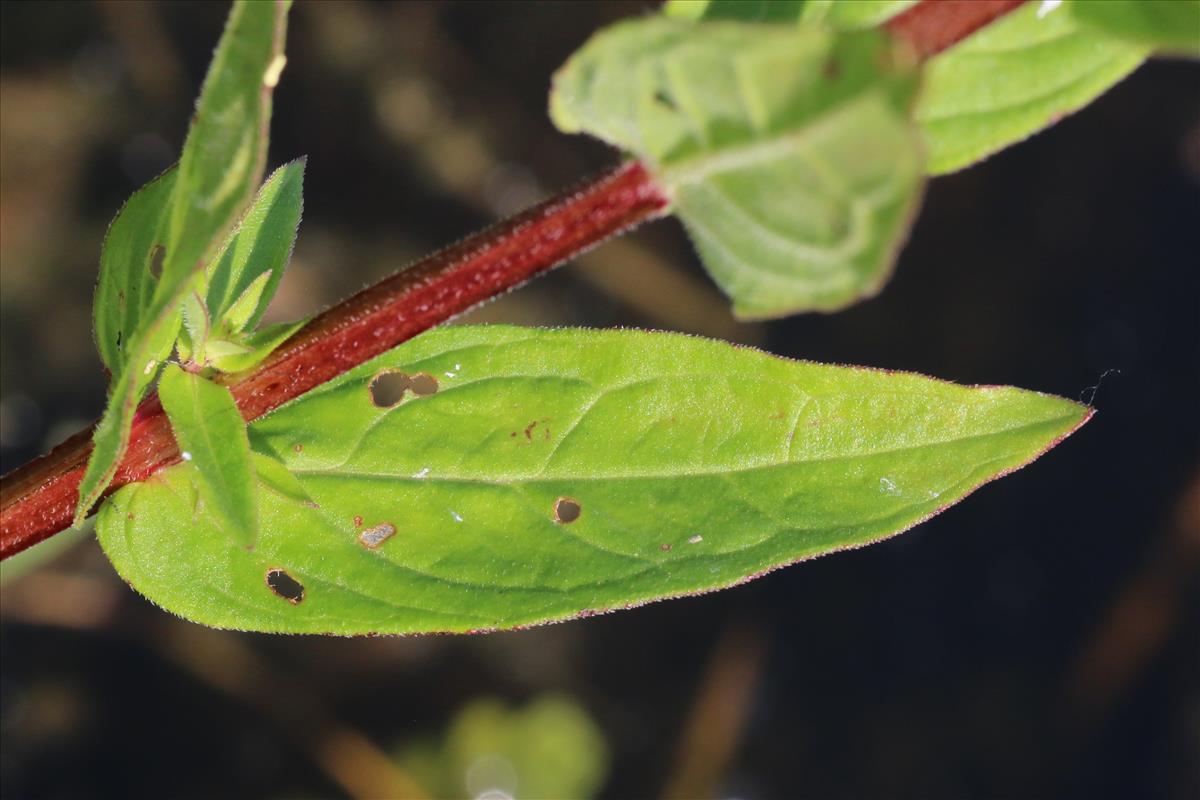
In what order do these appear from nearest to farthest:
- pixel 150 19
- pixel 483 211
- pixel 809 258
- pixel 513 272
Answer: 1. pixel 809 258
2. pixel 513 272
3. pixel 150 19
4. pixel 483 211

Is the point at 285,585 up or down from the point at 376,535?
down

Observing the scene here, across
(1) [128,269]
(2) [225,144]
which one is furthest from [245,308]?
(2) [225,144]

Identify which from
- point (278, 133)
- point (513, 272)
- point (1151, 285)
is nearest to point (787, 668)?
point (1151, 285)

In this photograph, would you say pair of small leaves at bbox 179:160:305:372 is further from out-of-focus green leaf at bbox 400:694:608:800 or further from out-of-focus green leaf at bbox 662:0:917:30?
out-of-focus green leaf at bbox 400:694:608:800

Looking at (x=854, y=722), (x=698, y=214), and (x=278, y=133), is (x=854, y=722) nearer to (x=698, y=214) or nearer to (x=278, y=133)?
(x=278, y=133)

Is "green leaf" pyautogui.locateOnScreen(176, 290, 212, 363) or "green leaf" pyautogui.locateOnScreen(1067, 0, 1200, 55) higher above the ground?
"green leaf" pyautogui.locateOnScreen(1067, 0, 1200, 55)

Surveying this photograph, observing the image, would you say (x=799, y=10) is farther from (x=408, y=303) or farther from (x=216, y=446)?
(x=216, y=446)

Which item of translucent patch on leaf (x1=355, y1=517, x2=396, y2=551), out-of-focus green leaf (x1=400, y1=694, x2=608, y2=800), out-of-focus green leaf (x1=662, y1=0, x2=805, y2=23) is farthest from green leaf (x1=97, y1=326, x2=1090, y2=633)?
out-of-focus green leaf (x1=400, y1=694, x2=608, y2=800)

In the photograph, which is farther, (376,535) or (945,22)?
(376,535)
